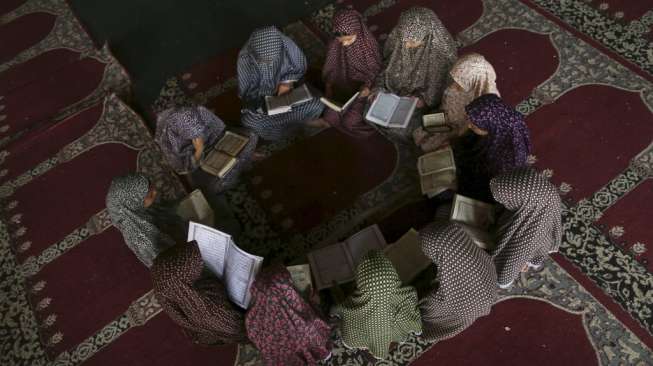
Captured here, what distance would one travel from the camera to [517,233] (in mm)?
2561

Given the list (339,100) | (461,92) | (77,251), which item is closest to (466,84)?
(461,92)

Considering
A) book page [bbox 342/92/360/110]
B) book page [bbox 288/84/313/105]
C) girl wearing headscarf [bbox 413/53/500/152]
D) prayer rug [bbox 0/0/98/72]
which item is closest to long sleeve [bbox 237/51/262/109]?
book page [bbox 288/84/313/105]

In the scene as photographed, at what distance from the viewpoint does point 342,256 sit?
120 inches

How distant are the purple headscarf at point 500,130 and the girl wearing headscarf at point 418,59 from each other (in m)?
0.68

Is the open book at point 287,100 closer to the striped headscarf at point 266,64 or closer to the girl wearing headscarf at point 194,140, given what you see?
the striped headscarf at point 266,64

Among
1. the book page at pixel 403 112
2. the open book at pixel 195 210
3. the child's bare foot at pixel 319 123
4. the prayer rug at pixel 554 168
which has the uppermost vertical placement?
the open book at pixel 195 210

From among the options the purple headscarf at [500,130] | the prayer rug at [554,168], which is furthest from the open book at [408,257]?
the purple headscarf at [500,130]

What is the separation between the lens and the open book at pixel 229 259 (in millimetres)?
2746

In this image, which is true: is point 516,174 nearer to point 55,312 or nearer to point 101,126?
point 55,312

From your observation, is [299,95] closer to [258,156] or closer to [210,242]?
[258,156]

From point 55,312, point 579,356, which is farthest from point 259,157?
point 579,356

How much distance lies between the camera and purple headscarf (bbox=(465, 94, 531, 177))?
9.11 ft

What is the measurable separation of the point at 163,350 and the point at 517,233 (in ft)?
7.22

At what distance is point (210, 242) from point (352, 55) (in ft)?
5.44
